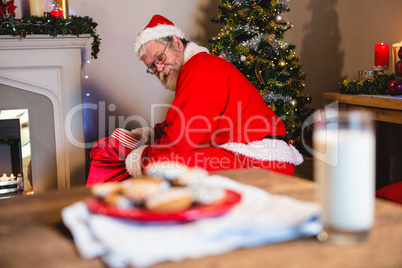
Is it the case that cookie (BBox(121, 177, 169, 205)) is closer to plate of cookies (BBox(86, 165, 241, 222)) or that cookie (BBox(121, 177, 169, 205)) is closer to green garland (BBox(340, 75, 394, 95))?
plate of cookies (BBox(86, 165, 241, 222))

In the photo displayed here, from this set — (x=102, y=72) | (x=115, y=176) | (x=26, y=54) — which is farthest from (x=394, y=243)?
(x=102, y=72)

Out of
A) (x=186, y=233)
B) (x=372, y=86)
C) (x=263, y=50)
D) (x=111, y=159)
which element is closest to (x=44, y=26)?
(x=111, y=159)

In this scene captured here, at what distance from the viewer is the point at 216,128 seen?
2.12 meters

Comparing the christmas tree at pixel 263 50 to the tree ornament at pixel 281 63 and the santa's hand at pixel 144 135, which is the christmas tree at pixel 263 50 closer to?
the tree ornament at pixel 281 63

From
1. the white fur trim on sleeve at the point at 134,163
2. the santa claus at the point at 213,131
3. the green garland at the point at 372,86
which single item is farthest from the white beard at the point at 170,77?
the green garland at the point at 372,86

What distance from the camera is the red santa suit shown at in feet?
6.54

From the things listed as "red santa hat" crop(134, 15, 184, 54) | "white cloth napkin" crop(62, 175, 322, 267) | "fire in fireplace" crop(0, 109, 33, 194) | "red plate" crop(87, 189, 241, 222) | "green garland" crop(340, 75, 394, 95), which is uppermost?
"red santa hat" crop(134, 15, 184, 54)

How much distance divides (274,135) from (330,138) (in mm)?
1528

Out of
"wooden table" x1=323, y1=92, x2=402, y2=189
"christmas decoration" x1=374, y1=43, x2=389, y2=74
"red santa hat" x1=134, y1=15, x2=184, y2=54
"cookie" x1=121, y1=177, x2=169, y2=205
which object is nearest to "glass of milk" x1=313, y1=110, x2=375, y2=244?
"cookie" x1=121, y1=177, x2=169, y2=205

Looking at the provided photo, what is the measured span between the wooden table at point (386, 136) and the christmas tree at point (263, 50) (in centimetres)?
55

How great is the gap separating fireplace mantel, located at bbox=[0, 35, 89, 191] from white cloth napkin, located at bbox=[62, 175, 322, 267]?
239 centimetres

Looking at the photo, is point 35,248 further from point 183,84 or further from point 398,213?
point 183,84

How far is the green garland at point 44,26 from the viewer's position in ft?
9.04

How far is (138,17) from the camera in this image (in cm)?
366
